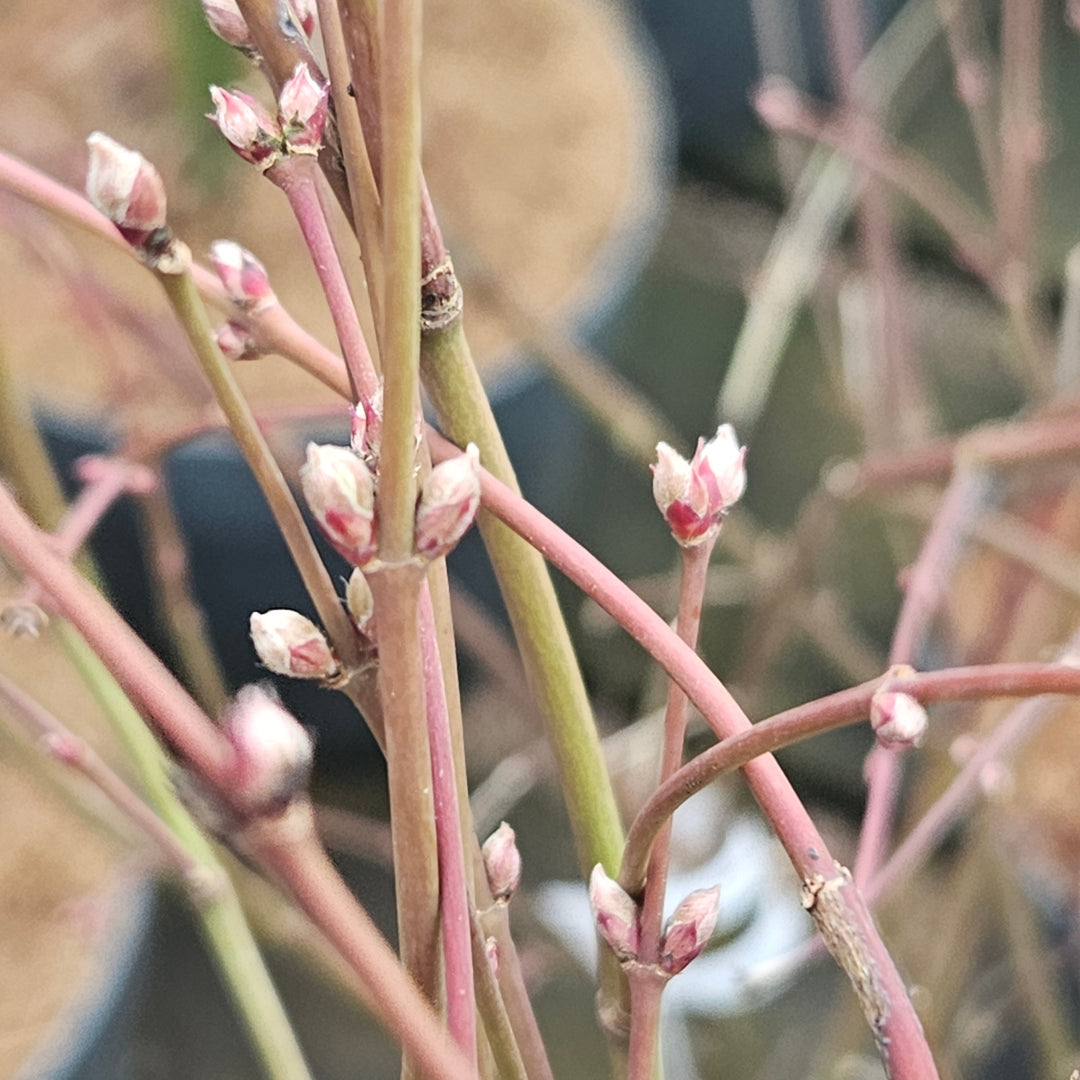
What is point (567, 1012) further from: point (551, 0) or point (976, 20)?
point (976, 20)

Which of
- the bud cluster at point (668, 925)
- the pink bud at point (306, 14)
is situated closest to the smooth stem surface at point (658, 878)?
the bud cluster at point (668, 925)

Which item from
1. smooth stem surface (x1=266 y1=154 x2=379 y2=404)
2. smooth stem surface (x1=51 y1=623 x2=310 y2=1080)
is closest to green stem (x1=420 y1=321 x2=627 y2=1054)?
smooth stem surface (x1=266 y1=154 x2=379 y2=404)

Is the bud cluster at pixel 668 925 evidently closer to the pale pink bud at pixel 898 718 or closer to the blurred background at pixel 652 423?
the pale pink bud at pixel 898 718

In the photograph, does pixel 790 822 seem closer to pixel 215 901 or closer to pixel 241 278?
pixel 241 278

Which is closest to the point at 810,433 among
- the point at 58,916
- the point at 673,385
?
the point at 673,385

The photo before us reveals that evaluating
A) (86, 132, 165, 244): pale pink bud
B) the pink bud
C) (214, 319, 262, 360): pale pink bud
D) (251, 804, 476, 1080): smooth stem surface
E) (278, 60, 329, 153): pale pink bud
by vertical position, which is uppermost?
the pink bud

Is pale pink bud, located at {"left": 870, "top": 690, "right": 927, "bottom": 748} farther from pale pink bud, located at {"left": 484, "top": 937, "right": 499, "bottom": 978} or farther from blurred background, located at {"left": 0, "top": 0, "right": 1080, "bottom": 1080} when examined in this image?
blurred background, located at {"left": 0, "top": 0, "right": 1080, "bottom": 1080}
